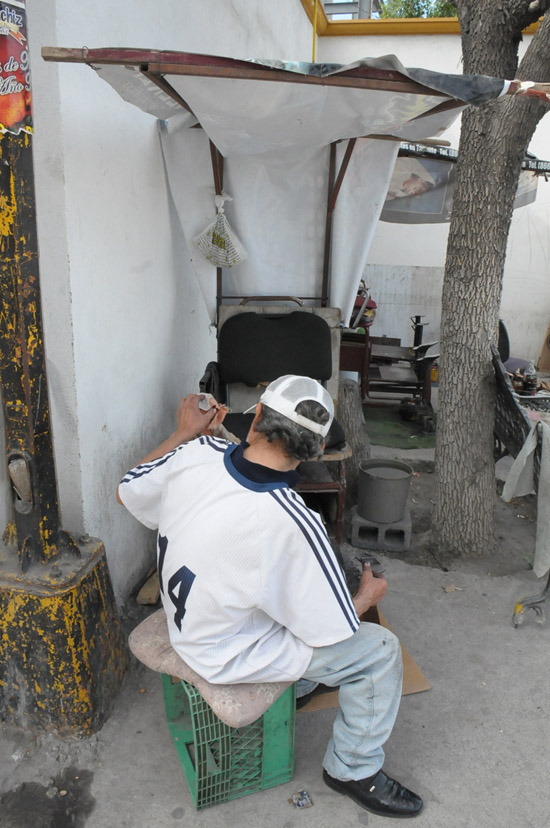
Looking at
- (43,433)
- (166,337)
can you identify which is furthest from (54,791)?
(166,337)

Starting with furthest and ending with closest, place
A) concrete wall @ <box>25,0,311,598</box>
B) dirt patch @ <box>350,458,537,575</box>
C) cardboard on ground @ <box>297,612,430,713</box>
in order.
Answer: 1. dirt patch @ <box>350,458,537,575</box>
2. cardboard on ground @ <box>297,612,430,713</box>
3. concrete wall @ <box>25,0,311,598</box>

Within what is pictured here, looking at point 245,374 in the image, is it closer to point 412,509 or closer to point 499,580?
point 412,509

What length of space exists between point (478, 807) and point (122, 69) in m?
2.82

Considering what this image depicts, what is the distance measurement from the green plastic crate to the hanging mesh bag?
2.45 m

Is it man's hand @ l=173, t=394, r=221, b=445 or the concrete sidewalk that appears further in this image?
man's hand @ l=173, t=394, r=221, b=445

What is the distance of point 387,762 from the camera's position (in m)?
2.22

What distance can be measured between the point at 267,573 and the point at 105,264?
5.24 feet

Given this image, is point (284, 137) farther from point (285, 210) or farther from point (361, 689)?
point (361, 689)

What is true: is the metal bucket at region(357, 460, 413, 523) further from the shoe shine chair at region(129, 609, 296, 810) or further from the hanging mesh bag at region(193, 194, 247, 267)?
the shoe shine chair at region(129, 609, 296, 810)

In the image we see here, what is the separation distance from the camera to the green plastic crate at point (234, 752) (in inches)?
73.6

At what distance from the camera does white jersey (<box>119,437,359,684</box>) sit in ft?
5.30

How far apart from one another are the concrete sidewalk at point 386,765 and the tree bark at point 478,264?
0.95 m

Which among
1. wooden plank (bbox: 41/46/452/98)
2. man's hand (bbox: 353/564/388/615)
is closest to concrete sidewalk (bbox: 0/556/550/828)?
man's hand (bbox: 353/564/388/615)

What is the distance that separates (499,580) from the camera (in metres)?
3.42
